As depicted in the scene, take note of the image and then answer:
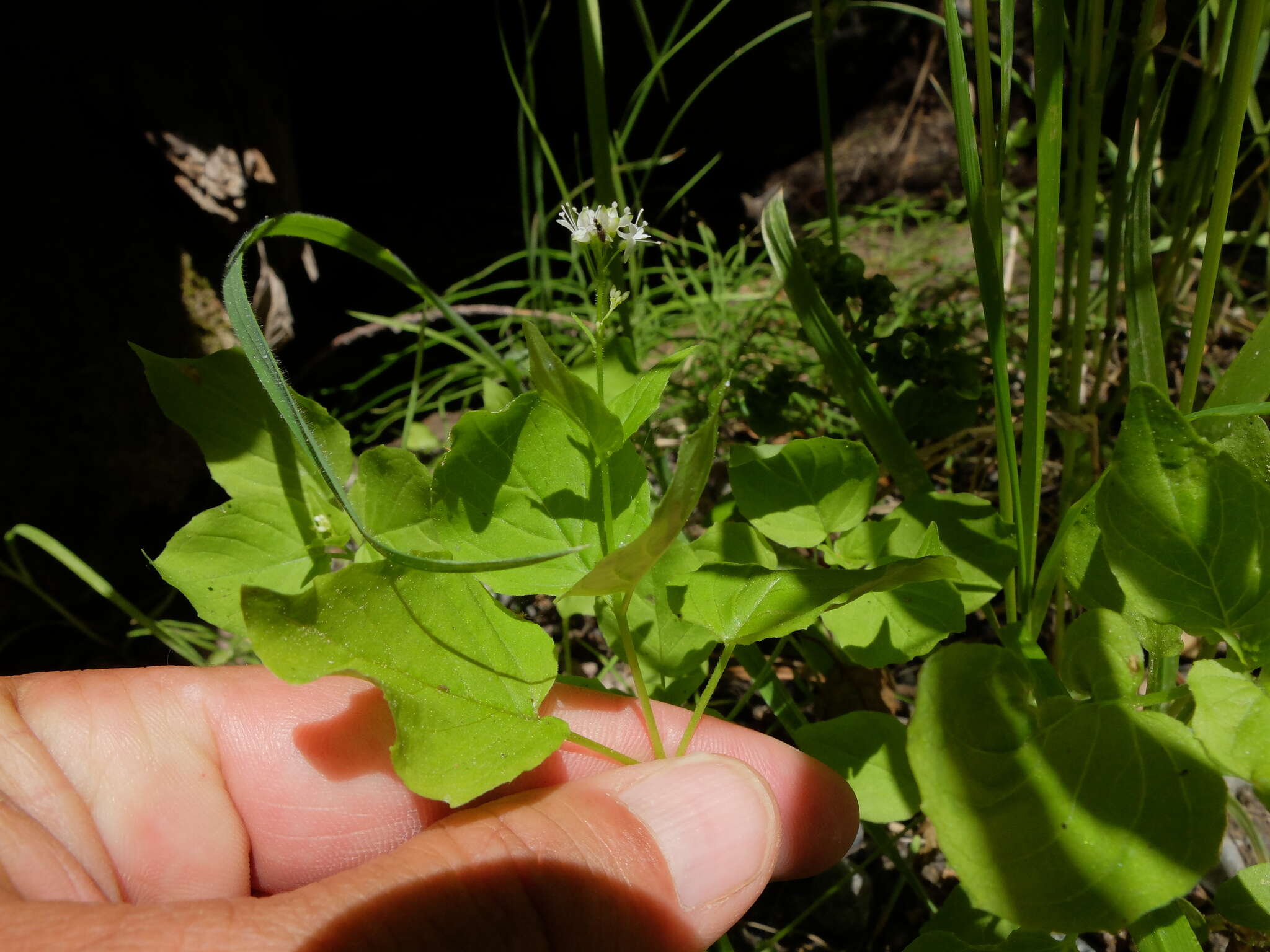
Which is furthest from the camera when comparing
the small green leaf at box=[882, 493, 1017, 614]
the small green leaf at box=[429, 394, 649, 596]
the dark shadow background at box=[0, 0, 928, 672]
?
the dark shadow background at box=[0, 0, 928, 672]

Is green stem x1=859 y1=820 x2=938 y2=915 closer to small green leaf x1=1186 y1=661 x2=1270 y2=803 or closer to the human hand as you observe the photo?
the human hand

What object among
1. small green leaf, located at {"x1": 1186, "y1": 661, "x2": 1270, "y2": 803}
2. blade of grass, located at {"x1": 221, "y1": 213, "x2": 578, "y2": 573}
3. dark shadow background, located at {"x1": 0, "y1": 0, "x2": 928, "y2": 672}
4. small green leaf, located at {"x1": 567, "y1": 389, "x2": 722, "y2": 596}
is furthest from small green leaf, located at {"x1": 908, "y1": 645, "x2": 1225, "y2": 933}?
dark shadow background, located at {"x1": 0, "y1": 0, "x2": 928, "y2": 672}

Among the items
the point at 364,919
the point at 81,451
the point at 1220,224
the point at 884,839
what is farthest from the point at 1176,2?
the point at 81,451

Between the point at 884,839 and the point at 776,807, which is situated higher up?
the point at 776,807

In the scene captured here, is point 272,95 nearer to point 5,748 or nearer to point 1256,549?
point 5,748

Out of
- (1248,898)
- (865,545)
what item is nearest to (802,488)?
(865,545)

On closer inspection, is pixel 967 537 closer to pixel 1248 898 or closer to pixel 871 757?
pixel 871 757

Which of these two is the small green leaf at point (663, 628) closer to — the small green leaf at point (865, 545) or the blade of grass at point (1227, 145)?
the small green leaf at point (865, 545)

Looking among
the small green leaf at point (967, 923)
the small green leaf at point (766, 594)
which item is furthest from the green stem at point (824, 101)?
the small green leaf at point (967, 923)
